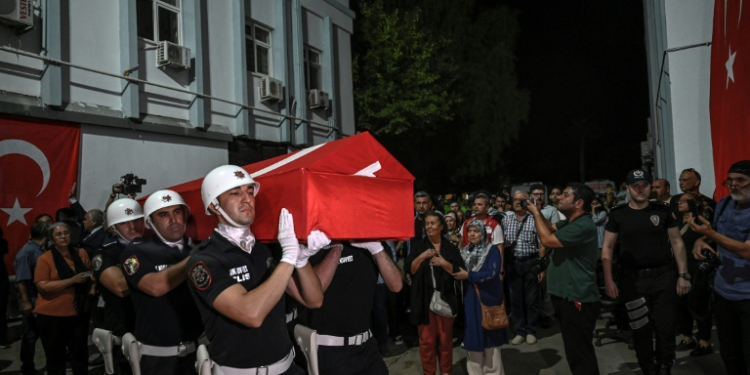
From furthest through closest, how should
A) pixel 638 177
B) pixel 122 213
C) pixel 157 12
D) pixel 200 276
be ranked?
pixel 157 12 → pixel 638 177 → pixel 122 213 → pixel 200 276

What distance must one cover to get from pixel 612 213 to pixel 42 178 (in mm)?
8005

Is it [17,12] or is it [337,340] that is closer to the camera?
[337,340]

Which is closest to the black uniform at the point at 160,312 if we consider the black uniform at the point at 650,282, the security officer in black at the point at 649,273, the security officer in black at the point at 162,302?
the security officer in black at the point at 162,302

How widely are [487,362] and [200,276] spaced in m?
3.62

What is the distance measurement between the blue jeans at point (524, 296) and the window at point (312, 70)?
349 inches

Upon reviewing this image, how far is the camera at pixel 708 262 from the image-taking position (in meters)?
4.66

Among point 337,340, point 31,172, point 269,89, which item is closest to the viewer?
point 337,340

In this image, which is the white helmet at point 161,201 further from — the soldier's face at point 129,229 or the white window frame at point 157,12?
the white window frame at point 157,12

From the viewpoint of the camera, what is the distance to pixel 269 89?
12227 millimetres

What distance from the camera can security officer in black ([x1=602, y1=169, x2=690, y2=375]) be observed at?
481cm

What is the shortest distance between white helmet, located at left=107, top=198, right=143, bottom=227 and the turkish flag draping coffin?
1166mm

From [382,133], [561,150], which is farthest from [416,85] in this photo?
[561,150]

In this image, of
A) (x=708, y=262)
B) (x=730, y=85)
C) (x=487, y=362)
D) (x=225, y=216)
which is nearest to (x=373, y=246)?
(x=225, y=216)

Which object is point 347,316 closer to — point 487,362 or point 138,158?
point 487,362
